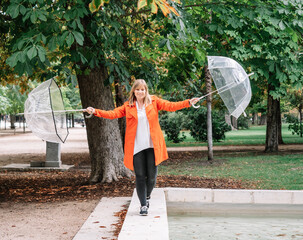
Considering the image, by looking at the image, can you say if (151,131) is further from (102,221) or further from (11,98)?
(11,98)

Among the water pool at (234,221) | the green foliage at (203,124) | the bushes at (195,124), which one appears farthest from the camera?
the bushes at (195,124)

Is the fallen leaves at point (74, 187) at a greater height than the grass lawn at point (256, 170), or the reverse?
the fallen leaves at point (74, 187)

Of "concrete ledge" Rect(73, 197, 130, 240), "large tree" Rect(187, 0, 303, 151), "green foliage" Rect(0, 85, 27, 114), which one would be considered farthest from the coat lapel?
"green foliage" Rect(0, 85, 27, 114)

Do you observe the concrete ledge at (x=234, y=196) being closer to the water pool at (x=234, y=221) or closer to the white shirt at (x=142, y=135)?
the water pool at (x=234, y=221)

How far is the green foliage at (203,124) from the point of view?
25.6 meters

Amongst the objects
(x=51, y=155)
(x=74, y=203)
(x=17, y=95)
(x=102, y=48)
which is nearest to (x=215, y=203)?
(x=74, y=203)

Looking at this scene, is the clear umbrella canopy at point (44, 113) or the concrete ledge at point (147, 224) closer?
the concrete ledge at point (147, 224)

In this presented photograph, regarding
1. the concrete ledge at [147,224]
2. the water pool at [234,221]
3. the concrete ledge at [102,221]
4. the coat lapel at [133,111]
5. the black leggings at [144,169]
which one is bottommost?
the water pool at [234,221]

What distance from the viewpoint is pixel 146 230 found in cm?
493

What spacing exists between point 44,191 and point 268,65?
5876mm

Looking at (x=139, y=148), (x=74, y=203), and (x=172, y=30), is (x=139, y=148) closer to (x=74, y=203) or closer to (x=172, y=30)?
(x=74, y=203)

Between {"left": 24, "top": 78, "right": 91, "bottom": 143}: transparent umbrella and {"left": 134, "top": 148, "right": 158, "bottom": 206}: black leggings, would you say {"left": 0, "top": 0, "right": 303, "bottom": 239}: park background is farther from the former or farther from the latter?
{"left": 134, "top": 148, "right": 158, "bottom": 206}: black leggings

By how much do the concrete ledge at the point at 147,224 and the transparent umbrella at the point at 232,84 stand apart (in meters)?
1.78

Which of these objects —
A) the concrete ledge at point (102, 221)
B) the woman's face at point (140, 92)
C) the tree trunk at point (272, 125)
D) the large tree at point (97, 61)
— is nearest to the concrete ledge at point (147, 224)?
the concrete ledge at point (102, 221)
